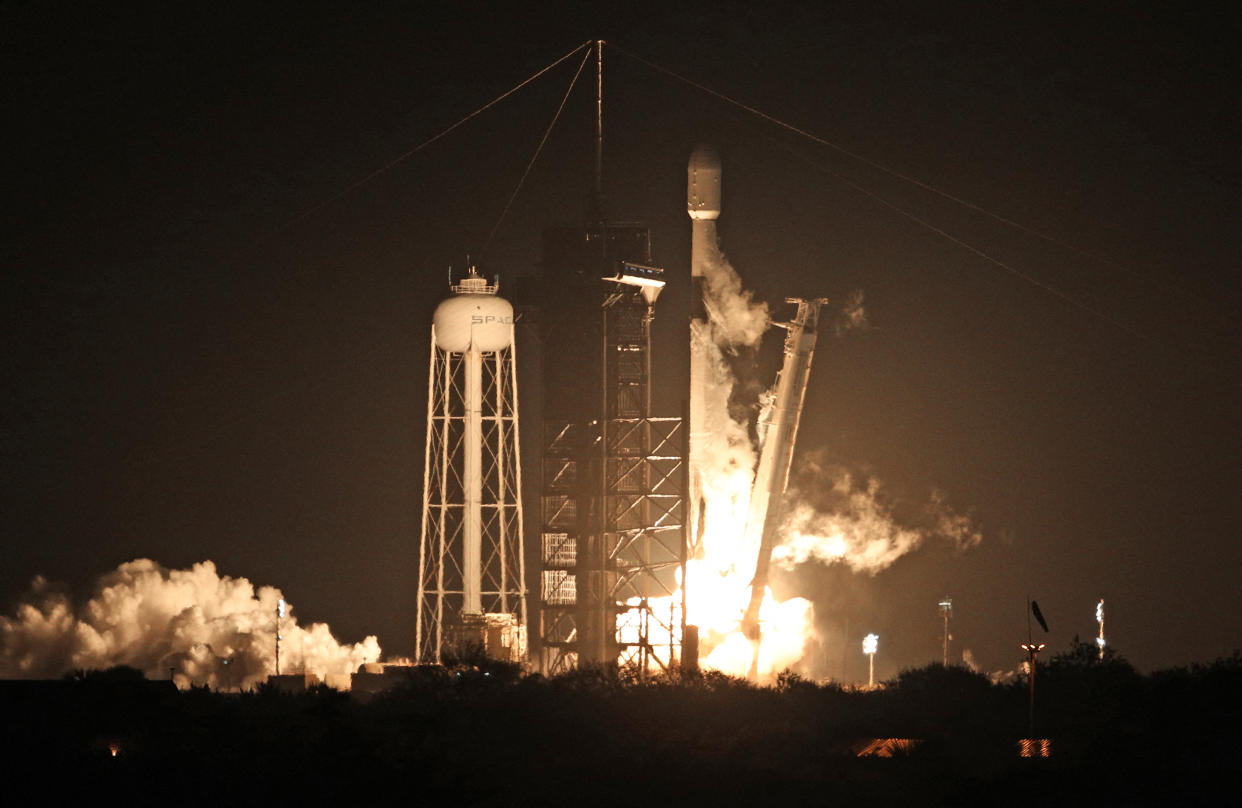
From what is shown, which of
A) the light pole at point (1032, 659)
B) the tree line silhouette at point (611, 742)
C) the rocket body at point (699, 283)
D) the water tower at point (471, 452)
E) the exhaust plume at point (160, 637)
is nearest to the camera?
the tree line silhouette at point (611, 742)

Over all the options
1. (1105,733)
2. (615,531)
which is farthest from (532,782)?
(615,531)

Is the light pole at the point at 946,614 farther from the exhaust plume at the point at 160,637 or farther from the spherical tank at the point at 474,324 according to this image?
the exhaust plume at the point at 160,637

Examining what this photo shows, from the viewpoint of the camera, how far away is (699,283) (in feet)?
243

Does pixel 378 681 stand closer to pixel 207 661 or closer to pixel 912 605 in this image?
pixel 207 661

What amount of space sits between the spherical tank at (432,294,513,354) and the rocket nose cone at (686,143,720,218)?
7263mm

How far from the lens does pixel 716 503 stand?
7419cm

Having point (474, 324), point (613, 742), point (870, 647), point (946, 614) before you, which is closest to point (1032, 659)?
point (613, 742)

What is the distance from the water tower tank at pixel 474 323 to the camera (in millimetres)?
73000

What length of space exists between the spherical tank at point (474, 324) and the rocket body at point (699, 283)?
6444 mm

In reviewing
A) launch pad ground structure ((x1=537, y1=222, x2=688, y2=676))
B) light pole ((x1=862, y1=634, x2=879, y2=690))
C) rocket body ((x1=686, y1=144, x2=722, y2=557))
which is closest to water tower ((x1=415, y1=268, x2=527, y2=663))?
launch pad ground structure ((x1=537, y1=222, x2=688, y2=676))

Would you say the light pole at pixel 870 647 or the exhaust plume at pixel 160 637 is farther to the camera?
the light pole at pixel 870 647

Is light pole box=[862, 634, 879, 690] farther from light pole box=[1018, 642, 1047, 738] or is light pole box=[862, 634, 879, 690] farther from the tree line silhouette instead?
light pole box=[1018, 642, 1047, 738]

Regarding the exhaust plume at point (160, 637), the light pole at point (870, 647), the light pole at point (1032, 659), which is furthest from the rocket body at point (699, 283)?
the light pole at point (1032, 659)

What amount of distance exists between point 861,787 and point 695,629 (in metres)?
14.9
